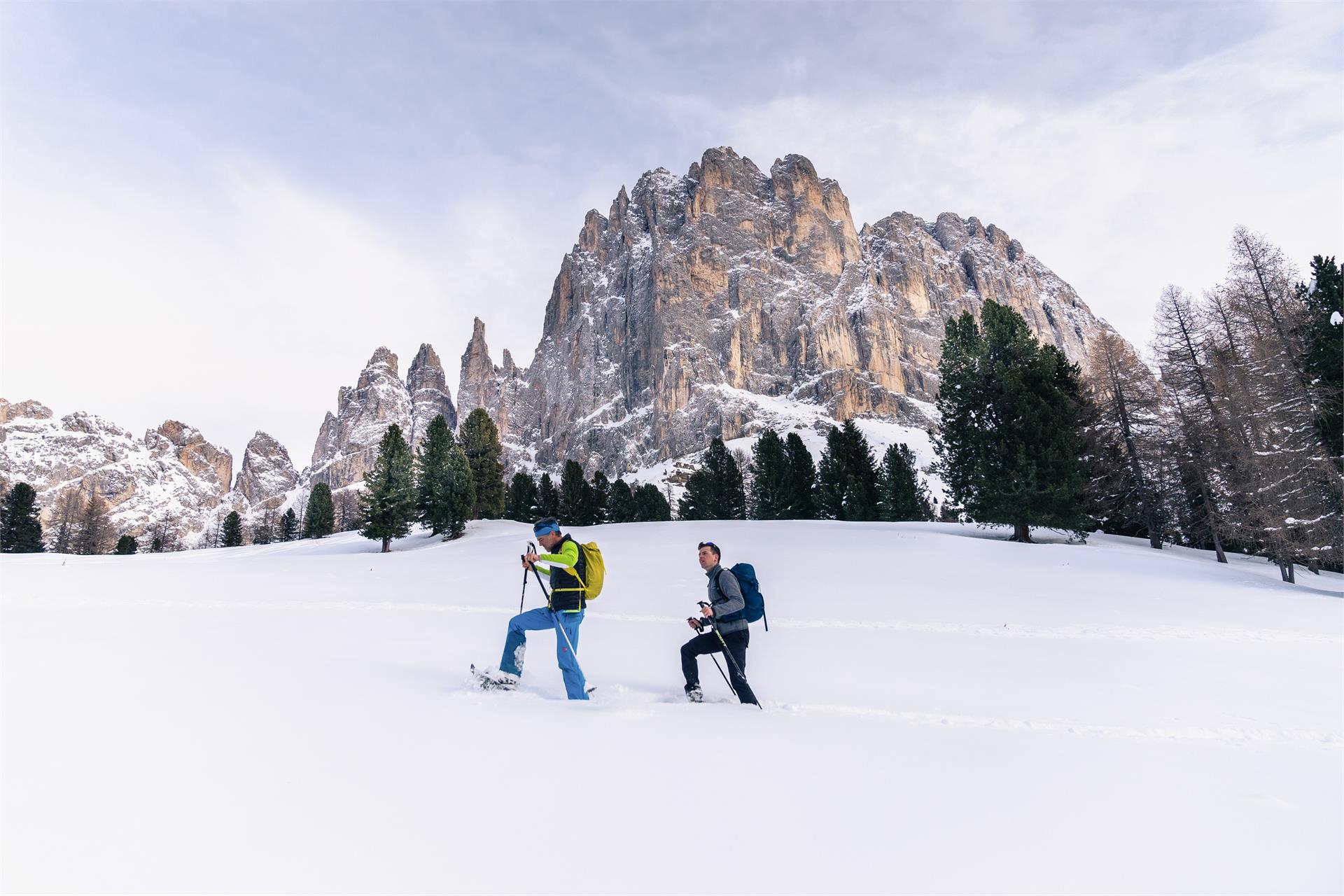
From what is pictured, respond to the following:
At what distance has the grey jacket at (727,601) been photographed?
6.24m

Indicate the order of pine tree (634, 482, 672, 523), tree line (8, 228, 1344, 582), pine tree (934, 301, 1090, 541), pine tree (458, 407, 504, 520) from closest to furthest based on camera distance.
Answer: tree line (8, 228, 1344, 582)
pine tree (934, 301, 1090, 541)
pine tree (458, 407, 504, 520)
pine tree (634, 482, 672, 523)

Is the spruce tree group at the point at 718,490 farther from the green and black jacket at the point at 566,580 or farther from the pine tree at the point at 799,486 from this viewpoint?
the green and black jacket at the point at 566,580

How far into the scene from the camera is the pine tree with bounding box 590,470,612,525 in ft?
206

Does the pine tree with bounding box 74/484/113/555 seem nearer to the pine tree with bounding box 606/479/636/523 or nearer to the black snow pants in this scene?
the pine tree with bounding box 606/479/636/523

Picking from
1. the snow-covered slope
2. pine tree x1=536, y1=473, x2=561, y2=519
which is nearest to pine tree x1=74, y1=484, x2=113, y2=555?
pine tree x1=536, y1=473, x2=561, y2=519

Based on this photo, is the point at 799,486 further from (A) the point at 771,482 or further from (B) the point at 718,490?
(B) the point at 718,490

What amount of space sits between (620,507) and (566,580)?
60727mm

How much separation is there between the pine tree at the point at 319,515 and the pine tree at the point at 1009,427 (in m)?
71.2

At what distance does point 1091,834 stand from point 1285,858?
2.97ft

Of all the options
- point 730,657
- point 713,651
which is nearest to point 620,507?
point 713,651

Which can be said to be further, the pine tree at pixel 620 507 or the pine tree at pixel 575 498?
the pine tree at pixel 620 507

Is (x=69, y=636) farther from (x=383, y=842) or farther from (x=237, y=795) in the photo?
(x=383, y=842)

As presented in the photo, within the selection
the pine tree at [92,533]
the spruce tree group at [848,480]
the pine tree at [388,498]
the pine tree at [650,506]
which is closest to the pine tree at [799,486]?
the spruce tree group at [848,480]

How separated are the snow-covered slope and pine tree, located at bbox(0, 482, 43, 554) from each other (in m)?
60.0
